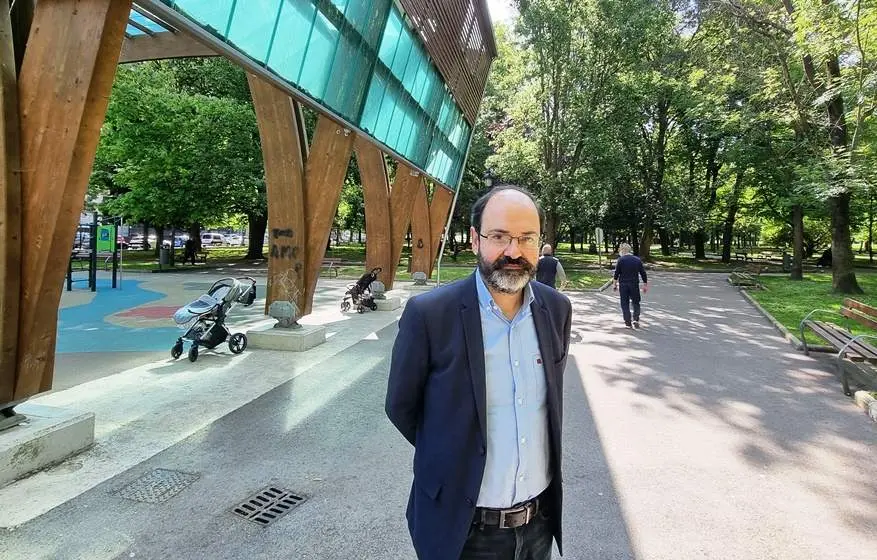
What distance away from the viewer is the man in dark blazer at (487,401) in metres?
1.87

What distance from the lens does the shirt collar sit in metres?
2.02

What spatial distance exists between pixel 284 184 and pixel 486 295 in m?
8.68

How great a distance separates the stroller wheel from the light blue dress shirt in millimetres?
7686

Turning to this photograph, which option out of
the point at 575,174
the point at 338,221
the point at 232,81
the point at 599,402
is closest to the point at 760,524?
the point at 599,402

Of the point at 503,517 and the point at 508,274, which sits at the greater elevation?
the point at 508,274

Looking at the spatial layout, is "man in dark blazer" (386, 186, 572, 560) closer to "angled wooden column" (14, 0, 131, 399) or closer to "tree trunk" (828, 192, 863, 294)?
"angled wooden column" (14, 0, 131, 399)

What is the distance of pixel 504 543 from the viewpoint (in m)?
1.93

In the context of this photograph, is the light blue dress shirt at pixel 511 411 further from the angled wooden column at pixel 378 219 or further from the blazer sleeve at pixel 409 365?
the angled wooden column at pixel 378 219

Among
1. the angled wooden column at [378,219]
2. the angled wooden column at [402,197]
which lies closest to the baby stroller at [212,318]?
the angled wooden column at [378,219]

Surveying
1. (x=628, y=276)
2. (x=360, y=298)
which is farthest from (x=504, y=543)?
(x=360, y=298)

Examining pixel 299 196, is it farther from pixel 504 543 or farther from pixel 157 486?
pixel 504 543

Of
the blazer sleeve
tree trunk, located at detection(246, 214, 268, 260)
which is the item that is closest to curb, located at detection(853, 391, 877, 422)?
the blazer sleeve

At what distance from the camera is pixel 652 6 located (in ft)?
88.0

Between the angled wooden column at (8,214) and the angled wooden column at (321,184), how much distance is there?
19.2 feet
